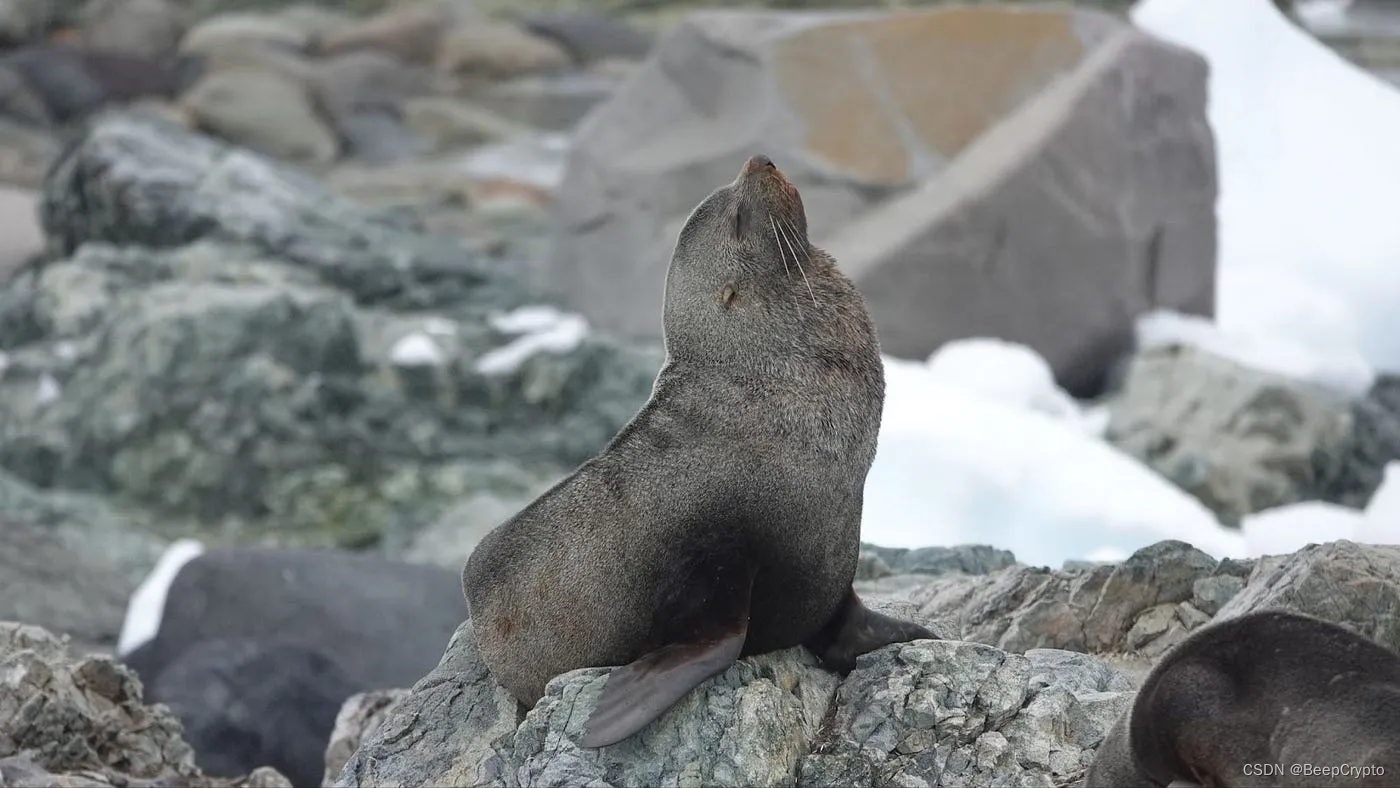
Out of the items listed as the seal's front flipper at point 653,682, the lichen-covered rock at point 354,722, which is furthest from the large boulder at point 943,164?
the seal's front flipper at point 653,682

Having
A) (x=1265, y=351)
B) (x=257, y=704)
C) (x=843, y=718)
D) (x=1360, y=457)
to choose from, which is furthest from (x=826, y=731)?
(x=1265, y=351)

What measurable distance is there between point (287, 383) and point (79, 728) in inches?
266

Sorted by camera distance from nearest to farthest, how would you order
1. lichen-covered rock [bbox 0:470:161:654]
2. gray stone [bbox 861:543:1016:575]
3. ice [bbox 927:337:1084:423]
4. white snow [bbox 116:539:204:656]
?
gray stone [bbox 861:543:1016:575] → white snow [bbox 116:539:204:656] → lichen-covered rock [bbox 0:470:161:654] → ice [bbox 927:337:1084:423]

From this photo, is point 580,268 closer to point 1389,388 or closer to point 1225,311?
point 1225,311

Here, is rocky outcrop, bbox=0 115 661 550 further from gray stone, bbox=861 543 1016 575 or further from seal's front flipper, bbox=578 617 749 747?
seal's front flipper, bbox=578 617 749 747

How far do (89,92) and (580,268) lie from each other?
16819 mm

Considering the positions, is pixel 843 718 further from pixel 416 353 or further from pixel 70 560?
pixel 416 353

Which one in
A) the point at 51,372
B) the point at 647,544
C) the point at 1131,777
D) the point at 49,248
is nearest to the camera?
the point at 1131,777

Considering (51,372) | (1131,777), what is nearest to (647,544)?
(1131,777)

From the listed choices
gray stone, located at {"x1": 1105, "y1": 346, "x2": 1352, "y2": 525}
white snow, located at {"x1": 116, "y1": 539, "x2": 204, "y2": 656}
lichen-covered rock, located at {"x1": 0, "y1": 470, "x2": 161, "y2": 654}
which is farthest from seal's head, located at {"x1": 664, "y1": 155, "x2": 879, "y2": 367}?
gray stone, located at {"x1": 1105, "y1": 346, "x2": 1352, "y2": 525}

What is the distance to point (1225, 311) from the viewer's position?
13.4 meters

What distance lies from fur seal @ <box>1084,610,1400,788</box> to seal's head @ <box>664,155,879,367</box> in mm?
1533

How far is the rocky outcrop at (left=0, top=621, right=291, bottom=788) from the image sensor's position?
5797 mm

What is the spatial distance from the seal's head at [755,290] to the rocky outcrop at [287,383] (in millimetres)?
7039
